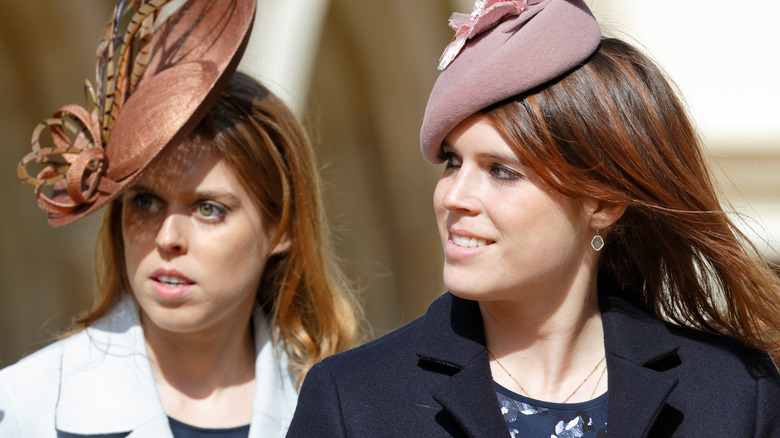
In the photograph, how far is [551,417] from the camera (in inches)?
90.0

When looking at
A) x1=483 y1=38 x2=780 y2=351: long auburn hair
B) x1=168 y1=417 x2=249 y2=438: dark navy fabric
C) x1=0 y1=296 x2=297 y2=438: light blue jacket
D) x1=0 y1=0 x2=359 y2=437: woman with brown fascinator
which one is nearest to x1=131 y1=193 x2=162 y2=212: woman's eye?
x1=0 y1=0 x2=359 y2=437: woman with brown fascinator

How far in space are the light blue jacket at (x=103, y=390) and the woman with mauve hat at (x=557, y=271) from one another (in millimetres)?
640

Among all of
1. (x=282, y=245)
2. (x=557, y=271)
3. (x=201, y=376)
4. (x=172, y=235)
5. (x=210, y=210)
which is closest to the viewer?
(x=557, y=271)

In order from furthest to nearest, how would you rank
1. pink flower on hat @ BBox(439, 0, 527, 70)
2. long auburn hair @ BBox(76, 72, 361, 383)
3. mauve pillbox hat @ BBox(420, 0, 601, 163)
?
long auburn hair @ BBox(76, 72, 361, 383) → pink flower on hat @ BBox(439, 0, 527, 70) → mauve pillbox hat @ BBox(420, 0, 601, 163)

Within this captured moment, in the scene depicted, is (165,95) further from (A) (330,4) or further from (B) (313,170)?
(A) (330,4)

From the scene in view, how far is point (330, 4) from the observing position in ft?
20.1

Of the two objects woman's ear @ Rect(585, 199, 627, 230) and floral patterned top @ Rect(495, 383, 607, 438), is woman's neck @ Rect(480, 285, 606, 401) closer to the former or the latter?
floral patterned top @ Rect(495, 383, 607, 438)

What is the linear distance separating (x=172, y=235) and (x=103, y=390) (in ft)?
1.71

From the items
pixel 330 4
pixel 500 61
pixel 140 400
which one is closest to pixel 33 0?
pixel 330 4

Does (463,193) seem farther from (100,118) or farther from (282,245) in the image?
(100,118)

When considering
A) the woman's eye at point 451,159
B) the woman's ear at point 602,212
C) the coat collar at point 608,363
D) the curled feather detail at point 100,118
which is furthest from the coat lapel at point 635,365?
the curled feather detail at point 100,118

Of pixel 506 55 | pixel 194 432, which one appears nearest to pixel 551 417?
pixel 506 55

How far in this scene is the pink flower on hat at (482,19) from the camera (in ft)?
7.55

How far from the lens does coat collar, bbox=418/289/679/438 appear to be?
2.22 m
